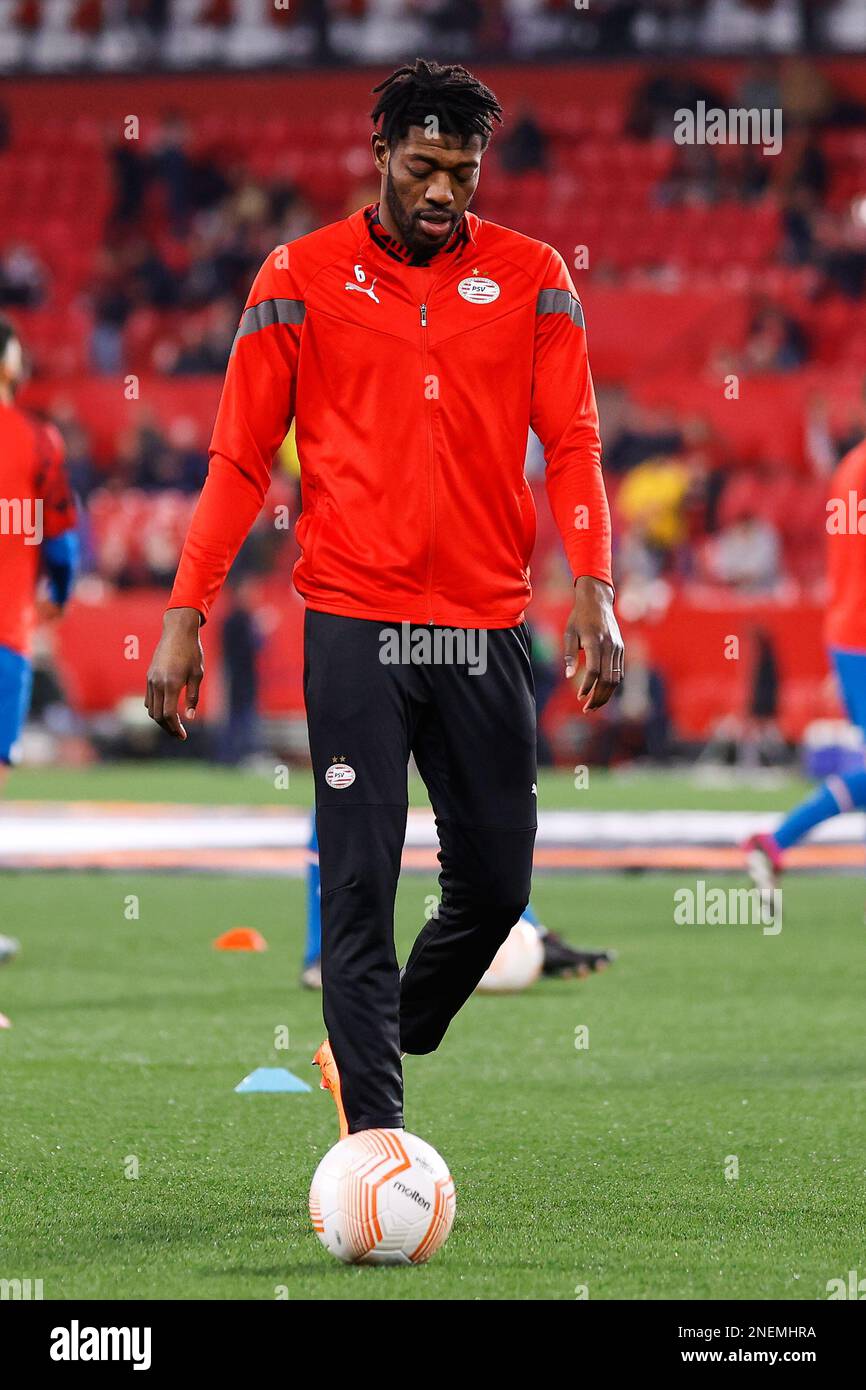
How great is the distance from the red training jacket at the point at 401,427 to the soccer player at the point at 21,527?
12.6 ft

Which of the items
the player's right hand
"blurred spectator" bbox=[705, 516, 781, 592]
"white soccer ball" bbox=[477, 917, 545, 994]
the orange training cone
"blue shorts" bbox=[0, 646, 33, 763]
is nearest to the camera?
the player's right hand

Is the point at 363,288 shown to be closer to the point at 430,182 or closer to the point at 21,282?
the point at 430,182

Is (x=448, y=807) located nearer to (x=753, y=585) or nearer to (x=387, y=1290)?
(x=387, y=1290)

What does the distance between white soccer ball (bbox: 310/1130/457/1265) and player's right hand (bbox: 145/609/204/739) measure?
3.04 feet

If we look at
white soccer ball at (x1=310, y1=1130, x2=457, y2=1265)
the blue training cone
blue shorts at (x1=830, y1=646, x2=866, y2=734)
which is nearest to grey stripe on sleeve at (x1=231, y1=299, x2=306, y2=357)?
white soccer ball at (x1=310, y1=1130, x2=457, y2=1265)

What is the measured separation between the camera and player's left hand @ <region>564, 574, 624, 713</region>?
472 centimetres

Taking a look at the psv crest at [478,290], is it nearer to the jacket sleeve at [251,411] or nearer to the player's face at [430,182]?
the player's face at [430,182]

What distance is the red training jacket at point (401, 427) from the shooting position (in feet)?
15.8

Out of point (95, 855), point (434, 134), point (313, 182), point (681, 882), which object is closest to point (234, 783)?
point (95, 855)

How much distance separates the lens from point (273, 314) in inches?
191

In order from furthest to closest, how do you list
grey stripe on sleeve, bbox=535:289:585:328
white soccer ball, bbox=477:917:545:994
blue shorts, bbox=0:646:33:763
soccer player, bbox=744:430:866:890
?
soccer player, bbox=744:430:866:890, blue shorts, bbox=0:646:33:763, white soccer ball, bbox=477:917:545:994, grey stripe on sleeve, bbox=535:289:585:328

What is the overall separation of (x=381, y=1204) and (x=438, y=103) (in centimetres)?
226

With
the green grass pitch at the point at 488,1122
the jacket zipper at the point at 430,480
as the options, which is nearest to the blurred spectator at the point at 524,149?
the green grass pitch at the point at 488,1122

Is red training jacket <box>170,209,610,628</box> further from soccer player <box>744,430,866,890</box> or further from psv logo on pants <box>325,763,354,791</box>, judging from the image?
soccer player <box>744,430,866,890</box>
